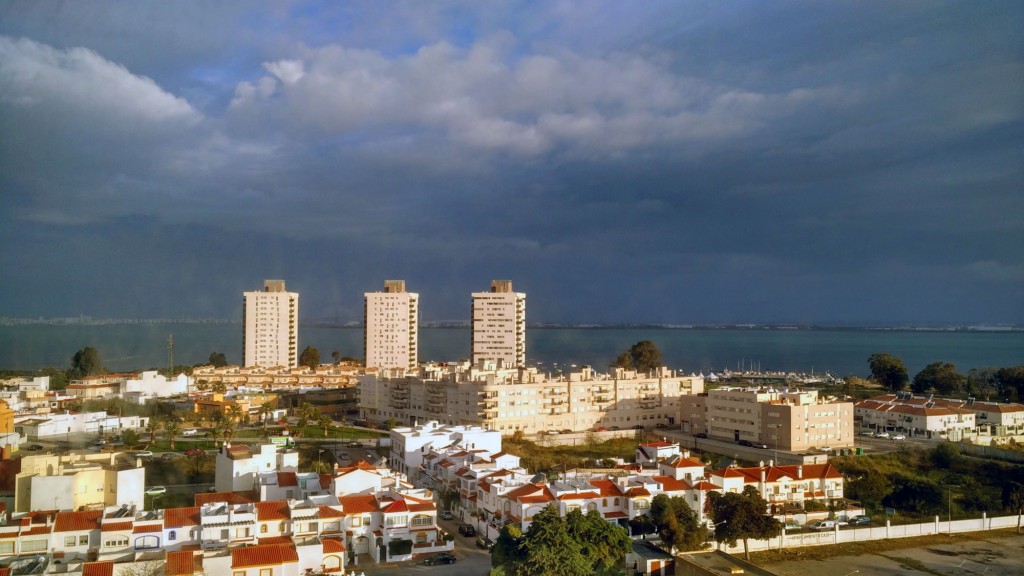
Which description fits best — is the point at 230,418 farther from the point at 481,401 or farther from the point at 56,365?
the point at 56,365

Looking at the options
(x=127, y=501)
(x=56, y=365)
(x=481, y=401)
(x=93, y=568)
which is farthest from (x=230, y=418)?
(x=56, y=365)

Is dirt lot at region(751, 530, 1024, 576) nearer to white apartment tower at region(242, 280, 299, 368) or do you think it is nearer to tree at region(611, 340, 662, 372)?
tree at region(611, 340, 662, 372)

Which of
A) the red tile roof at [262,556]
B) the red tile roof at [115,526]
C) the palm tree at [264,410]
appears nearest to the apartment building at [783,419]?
the palm tree at [264,410]

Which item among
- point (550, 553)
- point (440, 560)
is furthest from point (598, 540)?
point (440, 560)

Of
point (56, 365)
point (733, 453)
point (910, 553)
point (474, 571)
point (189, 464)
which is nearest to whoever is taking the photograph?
point (474, 571)

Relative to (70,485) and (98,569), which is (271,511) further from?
(70,485)

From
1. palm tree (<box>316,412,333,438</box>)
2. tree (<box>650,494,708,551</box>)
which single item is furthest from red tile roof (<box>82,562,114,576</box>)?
palm tree (<box>316,412,333,438</box>)

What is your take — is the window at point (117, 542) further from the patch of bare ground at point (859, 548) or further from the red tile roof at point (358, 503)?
the patch of bare ground at point (859, 548)
